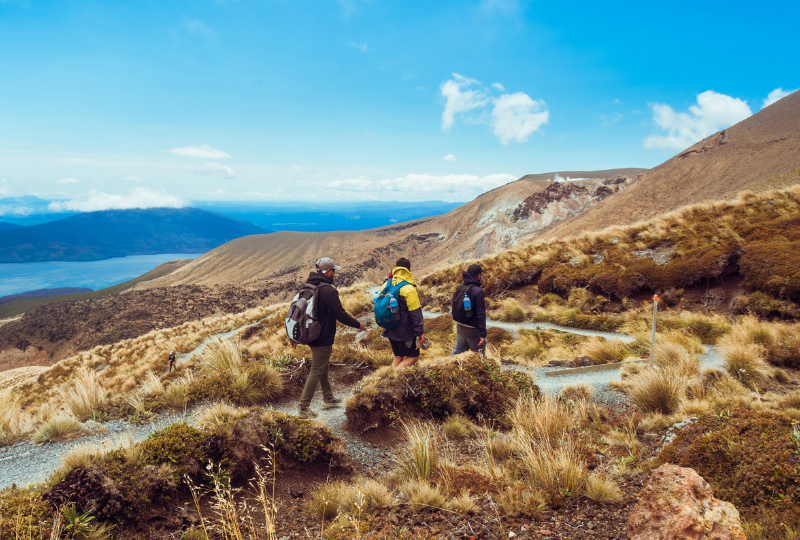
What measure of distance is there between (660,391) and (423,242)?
69441 mm

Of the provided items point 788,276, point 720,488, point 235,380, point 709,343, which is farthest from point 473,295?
point 788,276

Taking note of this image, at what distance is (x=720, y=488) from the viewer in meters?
2.95

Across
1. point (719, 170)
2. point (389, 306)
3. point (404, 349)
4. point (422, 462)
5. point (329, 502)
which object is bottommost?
point (329, 502)

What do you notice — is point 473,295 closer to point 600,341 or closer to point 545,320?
point 600,341

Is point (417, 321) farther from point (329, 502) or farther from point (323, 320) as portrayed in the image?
point (329, 502)

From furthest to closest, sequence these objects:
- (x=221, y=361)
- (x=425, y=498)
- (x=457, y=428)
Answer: (x=221, y=361) → (x=457, y=428) → (x=425, y=498)

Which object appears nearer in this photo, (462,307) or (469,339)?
(462,307)

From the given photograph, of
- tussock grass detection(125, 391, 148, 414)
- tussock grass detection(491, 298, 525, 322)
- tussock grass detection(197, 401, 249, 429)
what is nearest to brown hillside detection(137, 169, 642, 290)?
tussock grass detection(491, 298, 525, 322)

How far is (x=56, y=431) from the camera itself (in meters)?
5.39

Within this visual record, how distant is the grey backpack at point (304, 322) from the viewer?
211 inches

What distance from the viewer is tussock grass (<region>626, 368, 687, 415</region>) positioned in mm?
5230

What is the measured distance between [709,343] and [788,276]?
2864 mm

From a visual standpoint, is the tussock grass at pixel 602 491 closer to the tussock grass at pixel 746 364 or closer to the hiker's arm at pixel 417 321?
the hiker's arm at pixel 417 321

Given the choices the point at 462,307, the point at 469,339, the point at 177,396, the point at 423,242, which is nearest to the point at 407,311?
the point at 462,307
